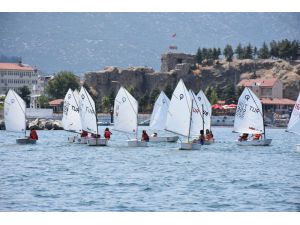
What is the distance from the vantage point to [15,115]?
54.8m

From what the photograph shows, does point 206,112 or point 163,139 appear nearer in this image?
point 163,139

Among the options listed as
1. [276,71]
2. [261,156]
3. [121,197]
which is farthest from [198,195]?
[276,71]

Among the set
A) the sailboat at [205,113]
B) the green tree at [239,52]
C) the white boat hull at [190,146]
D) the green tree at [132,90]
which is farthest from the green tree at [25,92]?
the white boat hull at [190,146]

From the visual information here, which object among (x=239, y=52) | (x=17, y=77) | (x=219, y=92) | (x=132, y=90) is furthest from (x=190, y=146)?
(x=239, y=52)

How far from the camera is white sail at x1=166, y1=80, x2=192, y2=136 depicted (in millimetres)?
48688

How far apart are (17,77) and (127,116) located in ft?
221

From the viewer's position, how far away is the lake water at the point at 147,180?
27234mm

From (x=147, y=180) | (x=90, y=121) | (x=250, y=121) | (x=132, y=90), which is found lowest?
(x=147, y=180)

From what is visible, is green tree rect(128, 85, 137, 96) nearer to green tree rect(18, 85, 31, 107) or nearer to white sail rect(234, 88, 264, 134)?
green tree rect(18, 85, 31, 107)

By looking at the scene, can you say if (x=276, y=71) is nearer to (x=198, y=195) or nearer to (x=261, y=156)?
(x=261, y=156)

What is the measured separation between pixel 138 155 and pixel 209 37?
8.85 meters

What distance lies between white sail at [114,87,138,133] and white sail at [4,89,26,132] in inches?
210

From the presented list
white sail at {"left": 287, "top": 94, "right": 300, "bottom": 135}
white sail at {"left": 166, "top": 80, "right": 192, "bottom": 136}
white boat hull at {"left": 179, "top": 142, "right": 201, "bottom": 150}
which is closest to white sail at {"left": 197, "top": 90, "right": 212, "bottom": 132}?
white sail at {"left": 166, "top": 80, "right": 192, "bottom": 136}

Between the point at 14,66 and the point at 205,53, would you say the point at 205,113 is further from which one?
the point at 205,53
